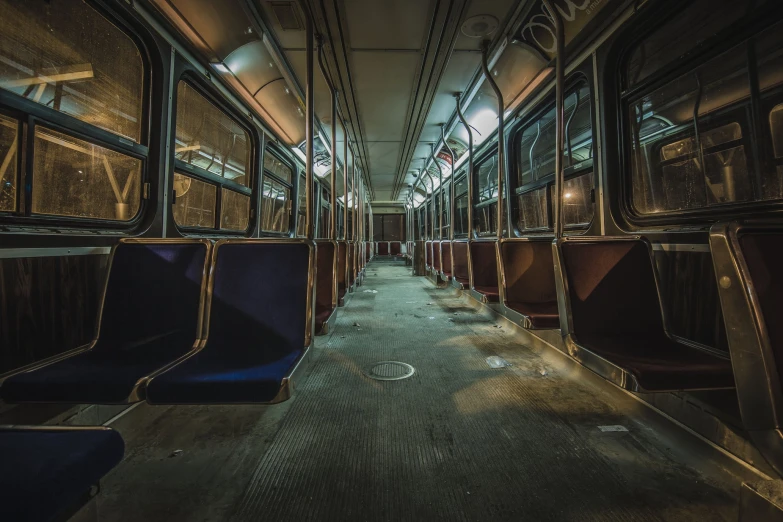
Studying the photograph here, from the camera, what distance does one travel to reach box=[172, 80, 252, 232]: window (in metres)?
2.69

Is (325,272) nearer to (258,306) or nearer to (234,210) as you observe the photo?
(258,306)

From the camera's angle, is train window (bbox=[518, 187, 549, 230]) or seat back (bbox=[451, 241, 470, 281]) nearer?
train window (bbox=[518, 187, 549, 230])

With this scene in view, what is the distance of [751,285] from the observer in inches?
38.4

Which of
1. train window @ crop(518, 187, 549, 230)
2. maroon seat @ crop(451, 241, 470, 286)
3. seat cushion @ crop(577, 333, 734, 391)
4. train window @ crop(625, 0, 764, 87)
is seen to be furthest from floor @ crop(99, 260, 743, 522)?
maroon seat @ crop(451, 241, 470, 286)

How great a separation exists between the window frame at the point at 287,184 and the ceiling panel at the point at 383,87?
1.39 metres

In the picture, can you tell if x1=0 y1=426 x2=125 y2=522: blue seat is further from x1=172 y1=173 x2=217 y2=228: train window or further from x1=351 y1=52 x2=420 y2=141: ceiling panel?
x1=351 y1=52 x2=420 y2=141: ceiling panel

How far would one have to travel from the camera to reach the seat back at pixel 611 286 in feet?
6.14

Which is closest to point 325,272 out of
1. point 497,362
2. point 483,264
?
point 497,362

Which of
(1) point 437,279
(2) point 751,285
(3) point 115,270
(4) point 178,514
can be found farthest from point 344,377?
(1) point 437,279

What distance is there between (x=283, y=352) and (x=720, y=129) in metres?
2.64

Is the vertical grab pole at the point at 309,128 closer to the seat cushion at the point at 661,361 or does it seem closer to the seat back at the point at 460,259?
the seat cushion at the point at 661,361

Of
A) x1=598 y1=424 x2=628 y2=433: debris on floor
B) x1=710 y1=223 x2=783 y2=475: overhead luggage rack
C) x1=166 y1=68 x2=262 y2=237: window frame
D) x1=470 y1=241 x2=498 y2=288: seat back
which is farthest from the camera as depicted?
x1=470 y1=241 x2=498 y2=288: seat back

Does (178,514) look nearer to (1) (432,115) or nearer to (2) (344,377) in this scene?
(2) (344,377)

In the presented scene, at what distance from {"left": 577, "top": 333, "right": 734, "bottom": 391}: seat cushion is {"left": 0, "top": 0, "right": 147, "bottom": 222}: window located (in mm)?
2841
